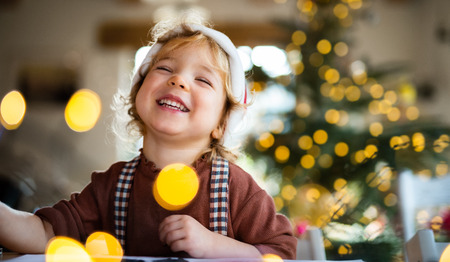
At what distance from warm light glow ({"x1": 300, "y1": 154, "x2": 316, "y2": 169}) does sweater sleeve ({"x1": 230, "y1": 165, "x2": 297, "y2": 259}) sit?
3.45ft

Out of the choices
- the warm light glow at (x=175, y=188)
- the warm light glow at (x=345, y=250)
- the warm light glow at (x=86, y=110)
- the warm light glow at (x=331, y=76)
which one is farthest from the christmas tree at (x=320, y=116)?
the warm light glow at (x=86, y=110)

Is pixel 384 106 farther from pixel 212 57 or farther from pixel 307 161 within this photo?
pixel 212 57

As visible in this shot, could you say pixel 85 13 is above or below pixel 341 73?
above

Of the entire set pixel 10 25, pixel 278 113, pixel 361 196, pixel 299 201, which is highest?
pixel 10 25

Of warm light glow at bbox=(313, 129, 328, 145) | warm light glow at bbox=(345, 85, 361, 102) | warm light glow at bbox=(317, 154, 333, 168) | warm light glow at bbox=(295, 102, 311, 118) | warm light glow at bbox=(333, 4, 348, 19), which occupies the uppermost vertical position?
warm light glow at bbox=(333, 4, 348, 19)

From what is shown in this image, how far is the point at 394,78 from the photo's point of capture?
6.19 ft

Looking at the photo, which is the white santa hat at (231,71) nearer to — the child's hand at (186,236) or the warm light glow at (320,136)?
the child's hand at (186,236)

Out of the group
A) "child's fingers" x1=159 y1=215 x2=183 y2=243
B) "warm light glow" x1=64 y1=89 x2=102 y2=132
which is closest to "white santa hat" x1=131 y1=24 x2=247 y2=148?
"child's fingers" x1=159 y1=215 x2=183 y2=243

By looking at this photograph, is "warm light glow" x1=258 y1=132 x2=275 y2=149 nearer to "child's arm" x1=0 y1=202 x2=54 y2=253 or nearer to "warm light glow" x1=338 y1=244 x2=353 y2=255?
"warm light glow" x1=338 y1=244 x2=353 y2=255

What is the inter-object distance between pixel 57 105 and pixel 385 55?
319 cm

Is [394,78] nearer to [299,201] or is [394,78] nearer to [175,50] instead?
[299,201]

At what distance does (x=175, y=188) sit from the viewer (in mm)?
609

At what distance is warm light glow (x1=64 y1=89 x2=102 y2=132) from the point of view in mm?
3825

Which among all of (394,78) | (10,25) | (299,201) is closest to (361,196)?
(299,201)
